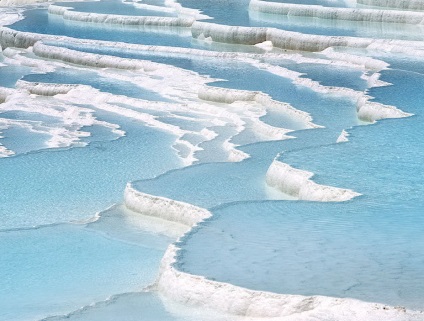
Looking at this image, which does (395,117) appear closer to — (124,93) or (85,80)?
(124,93)

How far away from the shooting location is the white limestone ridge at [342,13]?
12148 millimetres

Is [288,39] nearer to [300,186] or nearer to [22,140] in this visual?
[22,140]

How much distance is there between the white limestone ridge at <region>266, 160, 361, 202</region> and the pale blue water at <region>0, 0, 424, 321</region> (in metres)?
0.06

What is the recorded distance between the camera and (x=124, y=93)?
9.45 m

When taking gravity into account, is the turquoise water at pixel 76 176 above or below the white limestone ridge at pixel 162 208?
below

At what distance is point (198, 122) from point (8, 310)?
434 cm

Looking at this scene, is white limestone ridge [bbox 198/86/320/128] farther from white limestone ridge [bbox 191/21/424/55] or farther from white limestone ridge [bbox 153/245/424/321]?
white limestone ridge [bbox 153/245/424/321]

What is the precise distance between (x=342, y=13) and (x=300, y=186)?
→ 8.16 m

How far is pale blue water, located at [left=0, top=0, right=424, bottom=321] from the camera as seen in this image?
3.52m

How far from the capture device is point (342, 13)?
12742mm

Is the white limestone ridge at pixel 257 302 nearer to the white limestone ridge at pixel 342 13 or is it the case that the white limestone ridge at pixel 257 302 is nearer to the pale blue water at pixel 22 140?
the pale blue water at pixel 22 140

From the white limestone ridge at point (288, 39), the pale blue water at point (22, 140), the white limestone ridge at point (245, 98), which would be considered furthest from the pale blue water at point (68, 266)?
the white limestone ridge at point (288, 39)

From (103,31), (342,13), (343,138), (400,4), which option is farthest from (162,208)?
(103,31)

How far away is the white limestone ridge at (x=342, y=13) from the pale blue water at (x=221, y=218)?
3.80 metres
